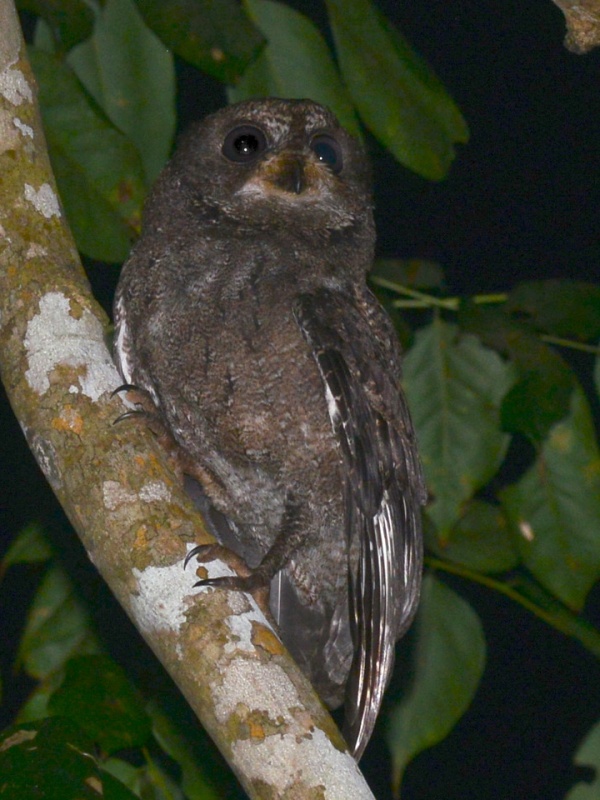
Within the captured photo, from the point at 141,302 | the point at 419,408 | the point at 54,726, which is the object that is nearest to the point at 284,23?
the point at 141,302

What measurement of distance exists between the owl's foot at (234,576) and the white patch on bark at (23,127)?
31.0 inches

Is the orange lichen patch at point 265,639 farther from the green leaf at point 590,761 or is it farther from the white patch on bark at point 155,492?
the green leaf at point 590,761

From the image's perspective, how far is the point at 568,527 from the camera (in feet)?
8.07

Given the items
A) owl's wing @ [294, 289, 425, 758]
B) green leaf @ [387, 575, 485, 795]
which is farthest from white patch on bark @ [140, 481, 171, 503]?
green leaf @ [387, 575, 485, 795]

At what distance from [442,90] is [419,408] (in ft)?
2.40

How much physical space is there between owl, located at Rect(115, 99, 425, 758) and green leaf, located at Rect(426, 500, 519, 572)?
45 centimetres

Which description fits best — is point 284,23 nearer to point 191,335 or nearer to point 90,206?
point 90,206

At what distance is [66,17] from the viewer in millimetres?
2125

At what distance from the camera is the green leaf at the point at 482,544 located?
104 inches

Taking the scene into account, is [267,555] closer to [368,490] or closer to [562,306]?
[368,490]

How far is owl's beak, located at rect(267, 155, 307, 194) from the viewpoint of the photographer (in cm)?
228

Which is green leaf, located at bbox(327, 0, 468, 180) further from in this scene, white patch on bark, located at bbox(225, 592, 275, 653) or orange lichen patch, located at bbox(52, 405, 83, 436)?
white patch on bark, located at bbox(225, 592, 275, 653)

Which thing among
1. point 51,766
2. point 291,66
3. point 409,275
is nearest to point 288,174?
point 291,66

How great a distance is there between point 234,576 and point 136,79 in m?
1.25
